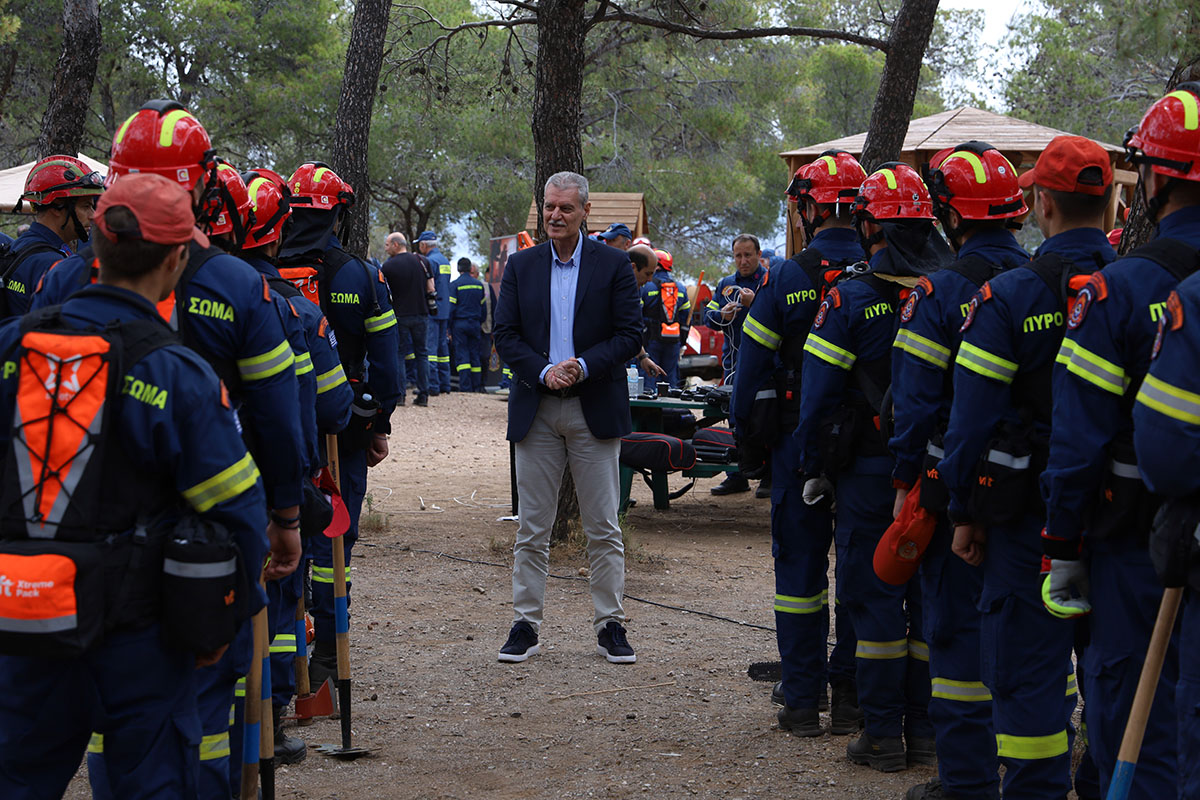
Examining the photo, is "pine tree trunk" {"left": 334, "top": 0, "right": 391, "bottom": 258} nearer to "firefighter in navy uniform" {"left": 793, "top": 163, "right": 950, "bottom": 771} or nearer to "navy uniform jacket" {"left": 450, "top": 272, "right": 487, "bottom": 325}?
"firefighter in navy uniform" {"left": 793, "top": 163, "right": 950, "bottom": 771}

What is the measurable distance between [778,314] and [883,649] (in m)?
1.50

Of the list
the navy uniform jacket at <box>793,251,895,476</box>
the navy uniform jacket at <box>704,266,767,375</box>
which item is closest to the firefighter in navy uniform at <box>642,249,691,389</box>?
the navy uniform jacket at <box>704,266,767,375</box>

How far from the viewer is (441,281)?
758 inches

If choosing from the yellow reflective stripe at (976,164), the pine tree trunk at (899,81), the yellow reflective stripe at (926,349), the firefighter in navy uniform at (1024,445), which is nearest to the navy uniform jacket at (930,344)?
the yellow reflective stripe at (926,349)

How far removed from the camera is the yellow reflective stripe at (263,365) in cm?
346

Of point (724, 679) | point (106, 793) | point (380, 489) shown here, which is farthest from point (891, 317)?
point (380, 489)

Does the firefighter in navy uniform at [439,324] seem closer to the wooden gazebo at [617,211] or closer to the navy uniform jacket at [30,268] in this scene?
the wooden gazebo at [617,211]

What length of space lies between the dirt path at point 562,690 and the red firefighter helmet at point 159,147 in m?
2.39

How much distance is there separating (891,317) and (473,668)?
9.30 feet

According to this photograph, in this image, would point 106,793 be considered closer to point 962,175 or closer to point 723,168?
point 962,175

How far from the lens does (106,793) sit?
289 cm

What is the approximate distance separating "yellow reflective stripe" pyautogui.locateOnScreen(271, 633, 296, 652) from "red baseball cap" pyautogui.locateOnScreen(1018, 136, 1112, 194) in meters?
3.21

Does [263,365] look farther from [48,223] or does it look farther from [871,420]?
[48,223]

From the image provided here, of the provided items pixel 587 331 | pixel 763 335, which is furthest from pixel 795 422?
pixel 587 331
